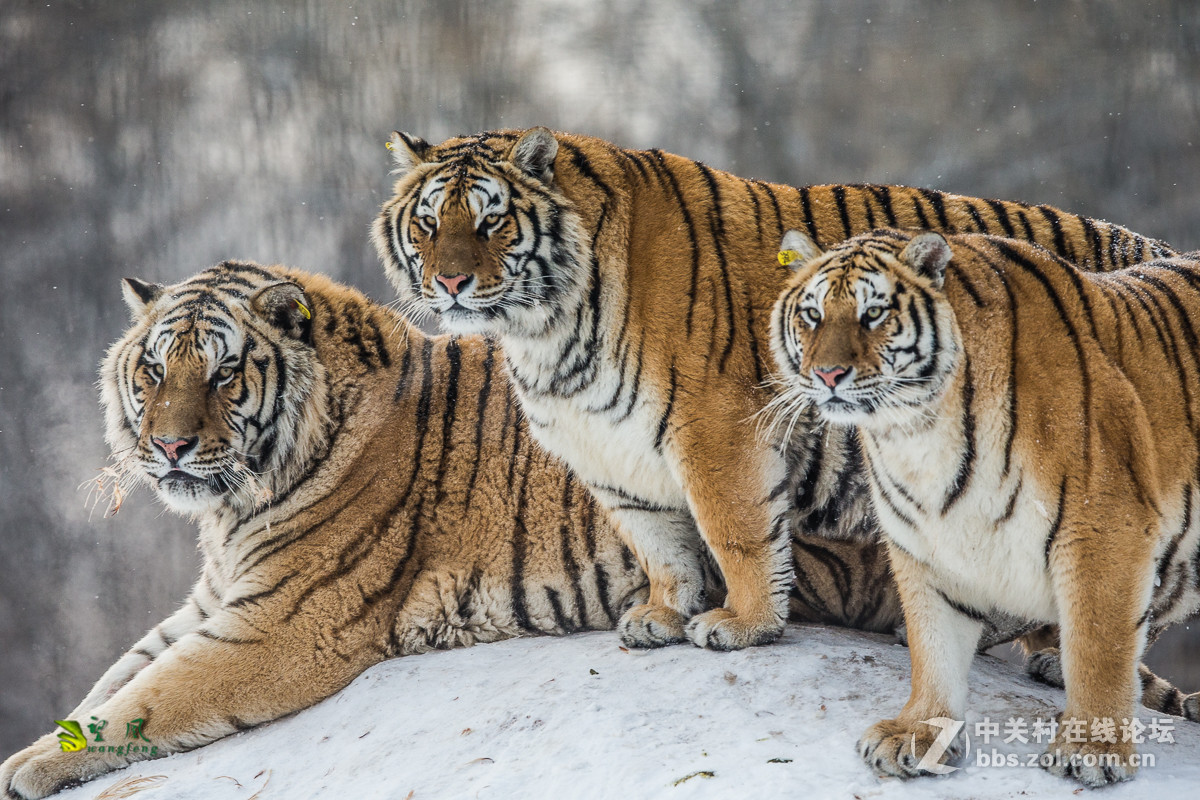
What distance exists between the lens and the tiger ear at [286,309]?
10.9 ft

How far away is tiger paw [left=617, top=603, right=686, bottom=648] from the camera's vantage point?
2969mm

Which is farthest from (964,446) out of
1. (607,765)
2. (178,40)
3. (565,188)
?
(178,40)

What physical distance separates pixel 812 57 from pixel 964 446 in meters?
6.97

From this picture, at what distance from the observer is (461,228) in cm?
281

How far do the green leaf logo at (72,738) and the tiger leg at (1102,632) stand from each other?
238 cm

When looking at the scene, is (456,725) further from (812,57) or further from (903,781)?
(812,57)

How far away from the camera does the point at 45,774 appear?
9.66 ft

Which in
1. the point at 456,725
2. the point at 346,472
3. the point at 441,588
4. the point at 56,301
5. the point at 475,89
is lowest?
the point at 456,725

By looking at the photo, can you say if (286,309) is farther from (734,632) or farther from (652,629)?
(734,632)

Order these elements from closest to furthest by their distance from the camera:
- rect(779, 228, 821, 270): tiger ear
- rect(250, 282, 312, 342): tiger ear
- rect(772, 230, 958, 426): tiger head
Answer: rect(772, 230, 958, 426): tiger head
rect(779, 228, 821, 270): tiger ear
rect(250, 282, 312, 342): tiger ear

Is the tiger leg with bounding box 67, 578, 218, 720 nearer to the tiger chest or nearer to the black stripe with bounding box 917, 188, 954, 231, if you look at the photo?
the tiger chest

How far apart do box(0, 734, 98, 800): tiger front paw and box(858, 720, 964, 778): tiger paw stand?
2.01 metres

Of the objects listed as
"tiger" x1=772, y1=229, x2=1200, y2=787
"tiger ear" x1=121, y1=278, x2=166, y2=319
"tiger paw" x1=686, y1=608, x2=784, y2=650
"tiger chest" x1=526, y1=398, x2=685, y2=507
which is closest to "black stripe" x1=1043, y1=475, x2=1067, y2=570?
"tiger" x1=772, y1=229, x2=1200, y2=787

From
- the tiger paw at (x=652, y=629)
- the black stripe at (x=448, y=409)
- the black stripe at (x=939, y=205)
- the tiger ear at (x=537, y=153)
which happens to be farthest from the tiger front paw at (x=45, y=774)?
the black stripe at (x=939, y=205)
